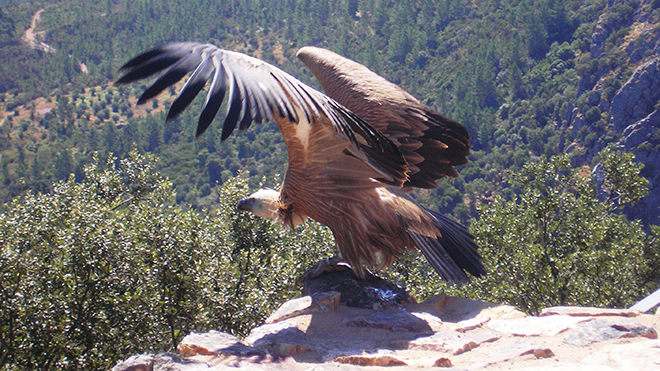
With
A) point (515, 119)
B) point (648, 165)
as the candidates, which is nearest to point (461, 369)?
point (648, 165)

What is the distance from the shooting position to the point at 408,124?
639 cm

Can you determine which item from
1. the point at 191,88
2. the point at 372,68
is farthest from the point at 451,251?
the point at 372,68

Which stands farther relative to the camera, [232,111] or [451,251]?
[451,251]

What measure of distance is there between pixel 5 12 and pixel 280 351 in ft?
421

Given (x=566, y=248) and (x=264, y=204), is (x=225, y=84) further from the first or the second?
(x=566, y=248)

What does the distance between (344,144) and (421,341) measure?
1.79 metres

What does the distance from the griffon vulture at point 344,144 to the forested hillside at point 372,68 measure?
34016 mm

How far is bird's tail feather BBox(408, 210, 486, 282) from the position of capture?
5.49 meters

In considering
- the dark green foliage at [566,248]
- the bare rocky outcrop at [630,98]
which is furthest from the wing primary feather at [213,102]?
the bare rocky outcrop at [630,98]

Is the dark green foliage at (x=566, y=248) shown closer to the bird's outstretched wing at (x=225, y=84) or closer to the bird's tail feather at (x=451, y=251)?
the bird's tail feather at (x=451, y=251)

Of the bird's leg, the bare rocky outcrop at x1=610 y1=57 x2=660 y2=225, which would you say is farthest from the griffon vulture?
the bare rocky outcrop at x1=610 y1=57 x2=660 y2=225

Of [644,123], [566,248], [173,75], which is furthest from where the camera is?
[644,123]

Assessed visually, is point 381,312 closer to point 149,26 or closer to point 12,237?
point 12,237

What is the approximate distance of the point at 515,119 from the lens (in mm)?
66438
